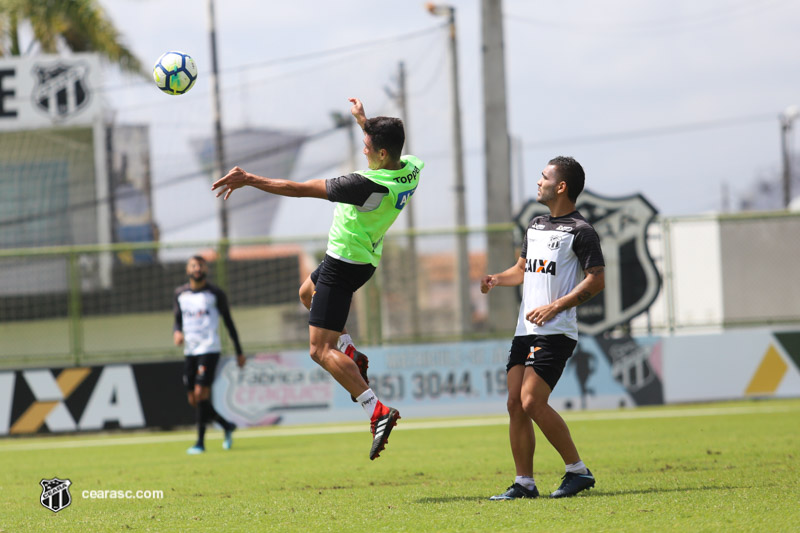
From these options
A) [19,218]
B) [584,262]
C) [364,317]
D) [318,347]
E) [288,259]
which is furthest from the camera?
[19,218]

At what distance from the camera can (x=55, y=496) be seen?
276 inches

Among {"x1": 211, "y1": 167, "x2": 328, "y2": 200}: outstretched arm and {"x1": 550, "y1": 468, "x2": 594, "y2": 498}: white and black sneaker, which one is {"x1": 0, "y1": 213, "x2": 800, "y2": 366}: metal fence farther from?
{"x1": 211, "y1": 167, "x2": 328, "y2": 200}: outstretched arm

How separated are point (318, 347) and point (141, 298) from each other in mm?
12846

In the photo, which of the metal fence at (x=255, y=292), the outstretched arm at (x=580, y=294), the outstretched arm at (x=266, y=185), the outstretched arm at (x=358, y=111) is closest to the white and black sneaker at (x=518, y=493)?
the outstretched arm at (x=580, y=294)

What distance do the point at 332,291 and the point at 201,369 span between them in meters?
5.36

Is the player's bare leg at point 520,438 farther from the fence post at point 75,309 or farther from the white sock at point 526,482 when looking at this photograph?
the fence post at point 75,309

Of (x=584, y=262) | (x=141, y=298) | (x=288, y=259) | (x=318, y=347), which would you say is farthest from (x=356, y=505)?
(x=141, y=298)

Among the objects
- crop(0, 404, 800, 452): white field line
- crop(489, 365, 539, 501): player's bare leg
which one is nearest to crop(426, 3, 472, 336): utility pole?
crop(0, 404, 800, 452): white field line

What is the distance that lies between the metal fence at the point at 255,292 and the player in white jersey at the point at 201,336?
161 inches

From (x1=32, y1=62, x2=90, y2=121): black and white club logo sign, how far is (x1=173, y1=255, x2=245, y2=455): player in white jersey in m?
12.1

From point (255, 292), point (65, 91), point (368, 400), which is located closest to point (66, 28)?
point (65, 91)

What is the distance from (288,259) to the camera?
18188 mm

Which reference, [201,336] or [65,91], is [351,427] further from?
[65,91]

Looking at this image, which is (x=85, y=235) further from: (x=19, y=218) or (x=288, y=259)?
(x=288, y=259)
